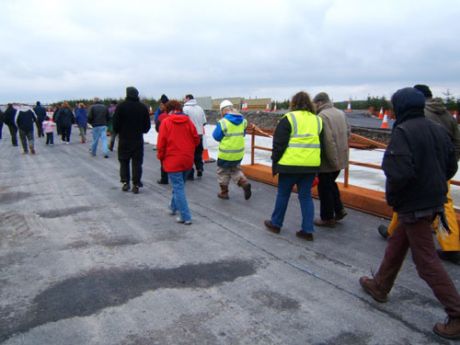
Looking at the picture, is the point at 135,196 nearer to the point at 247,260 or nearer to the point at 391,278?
the point at 247,260

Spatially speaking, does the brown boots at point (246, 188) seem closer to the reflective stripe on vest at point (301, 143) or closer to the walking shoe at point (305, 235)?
the walking shoe at point (305, 235)

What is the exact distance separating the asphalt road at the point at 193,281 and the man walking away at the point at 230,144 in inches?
22.3

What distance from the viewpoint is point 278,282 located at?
3.98 m

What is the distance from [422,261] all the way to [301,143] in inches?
83.9

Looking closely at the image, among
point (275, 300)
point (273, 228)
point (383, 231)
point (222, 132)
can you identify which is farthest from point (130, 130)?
point (275, 300)

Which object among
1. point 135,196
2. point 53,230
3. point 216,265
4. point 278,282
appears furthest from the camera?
point 135,196

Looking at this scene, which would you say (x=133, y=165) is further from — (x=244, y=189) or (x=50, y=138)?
(x=50, y=138)

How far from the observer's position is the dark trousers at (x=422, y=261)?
10.2 feet

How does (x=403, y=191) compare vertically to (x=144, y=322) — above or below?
above

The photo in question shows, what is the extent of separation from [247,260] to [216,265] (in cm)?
36

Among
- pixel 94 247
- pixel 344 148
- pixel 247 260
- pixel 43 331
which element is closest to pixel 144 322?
pixel 43 331

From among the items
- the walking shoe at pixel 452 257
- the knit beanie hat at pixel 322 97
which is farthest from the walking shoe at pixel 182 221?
the walking shoe at pixel 452 257

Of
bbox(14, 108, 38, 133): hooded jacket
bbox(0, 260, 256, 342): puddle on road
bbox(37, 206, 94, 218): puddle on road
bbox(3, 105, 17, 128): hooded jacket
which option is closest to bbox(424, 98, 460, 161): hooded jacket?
bbox(0, 260, 256, 342): puddle on road

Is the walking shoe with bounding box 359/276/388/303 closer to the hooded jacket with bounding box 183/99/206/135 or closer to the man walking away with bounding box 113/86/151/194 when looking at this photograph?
the man walking away with bounding box 113/86/151/194
